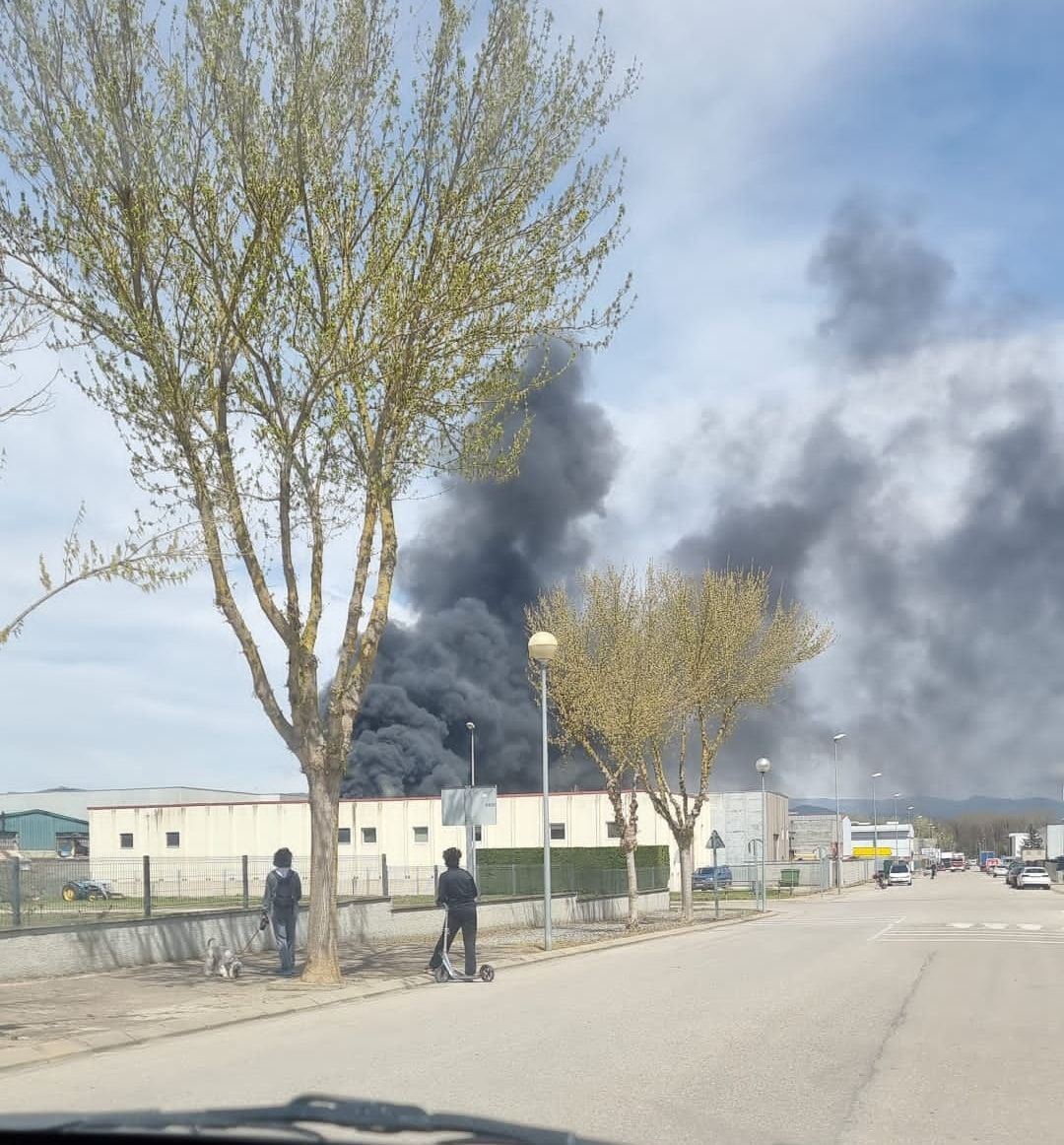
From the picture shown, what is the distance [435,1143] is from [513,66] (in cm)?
1559

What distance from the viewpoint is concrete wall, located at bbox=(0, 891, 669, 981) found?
1919 centimetres

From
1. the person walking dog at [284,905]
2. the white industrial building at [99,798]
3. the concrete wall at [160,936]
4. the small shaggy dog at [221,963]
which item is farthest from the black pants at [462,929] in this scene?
the white industrial building at [99,798]

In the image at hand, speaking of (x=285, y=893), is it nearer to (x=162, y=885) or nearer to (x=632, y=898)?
(x=162, y=885)

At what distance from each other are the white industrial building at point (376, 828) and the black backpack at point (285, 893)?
49842 millimetres

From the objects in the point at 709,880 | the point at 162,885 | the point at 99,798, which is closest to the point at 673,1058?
the point at 162,885

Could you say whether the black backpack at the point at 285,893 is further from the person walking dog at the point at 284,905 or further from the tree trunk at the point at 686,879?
the tree trunk at the point at 686,879

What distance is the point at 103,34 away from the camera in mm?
16391

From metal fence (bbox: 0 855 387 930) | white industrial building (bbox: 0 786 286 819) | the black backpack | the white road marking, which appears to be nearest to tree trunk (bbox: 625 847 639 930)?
the white road marking

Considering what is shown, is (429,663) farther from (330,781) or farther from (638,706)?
(330,781)

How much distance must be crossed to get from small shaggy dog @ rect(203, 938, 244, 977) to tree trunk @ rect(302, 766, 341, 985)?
164 cm

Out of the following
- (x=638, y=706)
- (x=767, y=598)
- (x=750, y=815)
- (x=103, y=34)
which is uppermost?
(x=103, y=34)

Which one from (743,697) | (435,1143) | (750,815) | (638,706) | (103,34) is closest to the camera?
(435,1143)

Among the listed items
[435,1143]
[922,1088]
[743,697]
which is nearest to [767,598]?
[743,697]

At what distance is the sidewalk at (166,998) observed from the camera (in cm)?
1342
